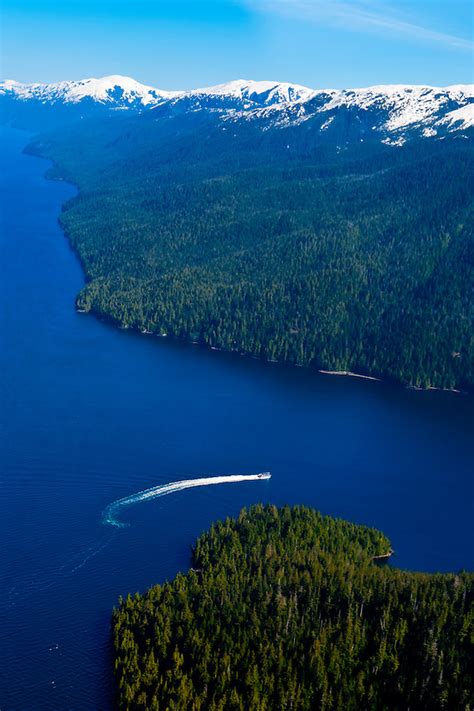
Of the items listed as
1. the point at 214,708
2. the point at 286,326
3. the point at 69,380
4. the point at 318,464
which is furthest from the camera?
the point at 286,326

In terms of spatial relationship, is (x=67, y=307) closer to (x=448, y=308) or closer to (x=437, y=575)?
(x=448, y=308)

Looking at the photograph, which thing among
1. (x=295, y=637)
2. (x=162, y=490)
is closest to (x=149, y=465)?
(x=162, y=490)

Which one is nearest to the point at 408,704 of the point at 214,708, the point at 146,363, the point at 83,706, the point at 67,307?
the point at 214,708

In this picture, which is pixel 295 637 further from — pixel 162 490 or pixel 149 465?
pixel 149 465

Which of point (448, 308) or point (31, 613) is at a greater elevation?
point (448, 308)

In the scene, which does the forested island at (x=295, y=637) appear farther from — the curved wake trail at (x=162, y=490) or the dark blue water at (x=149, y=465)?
the curved wake trail at (x=162, y=490)

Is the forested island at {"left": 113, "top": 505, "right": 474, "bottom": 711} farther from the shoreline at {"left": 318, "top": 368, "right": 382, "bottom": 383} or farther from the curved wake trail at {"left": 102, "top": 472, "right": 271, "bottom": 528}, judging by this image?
the shoreline at {"left": 318, "top": 368, "right": 382, "bottom": 383}
